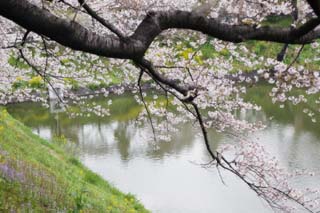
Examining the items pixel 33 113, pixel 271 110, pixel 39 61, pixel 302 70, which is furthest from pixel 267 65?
pixel 33 113

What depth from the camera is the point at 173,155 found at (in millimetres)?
17859

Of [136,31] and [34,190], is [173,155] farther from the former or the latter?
[136,31]

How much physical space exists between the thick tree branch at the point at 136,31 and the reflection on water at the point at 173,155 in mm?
5551

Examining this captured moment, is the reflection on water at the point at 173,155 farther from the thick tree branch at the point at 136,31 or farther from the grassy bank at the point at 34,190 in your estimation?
the thick tree branch at the point at 136,31

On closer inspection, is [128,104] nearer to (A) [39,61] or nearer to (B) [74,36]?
(A) [39,61]

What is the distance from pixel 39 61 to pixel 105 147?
6.99 metres

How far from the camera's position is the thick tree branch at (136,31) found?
4055 mm

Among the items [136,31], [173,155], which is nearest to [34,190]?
[136,31]

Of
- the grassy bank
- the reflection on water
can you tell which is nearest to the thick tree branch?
the grassy bank

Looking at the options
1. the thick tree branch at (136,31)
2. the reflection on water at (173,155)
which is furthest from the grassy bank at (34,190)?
the reflection on water at (173,155)

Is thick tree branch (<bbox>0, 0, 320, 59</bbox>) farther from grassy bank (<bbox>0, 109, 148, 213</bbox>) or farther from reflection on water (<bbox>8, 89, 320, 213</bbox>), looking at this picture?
reflection on water (<bbox>8, 89, 320, 213</bbox>)

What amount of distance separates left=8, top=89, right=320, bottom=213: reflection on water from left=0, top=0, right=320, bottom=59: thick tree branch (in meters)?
5.55

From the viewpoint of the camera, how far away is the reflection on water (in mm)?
13766

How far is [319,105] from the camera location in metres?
24.0
